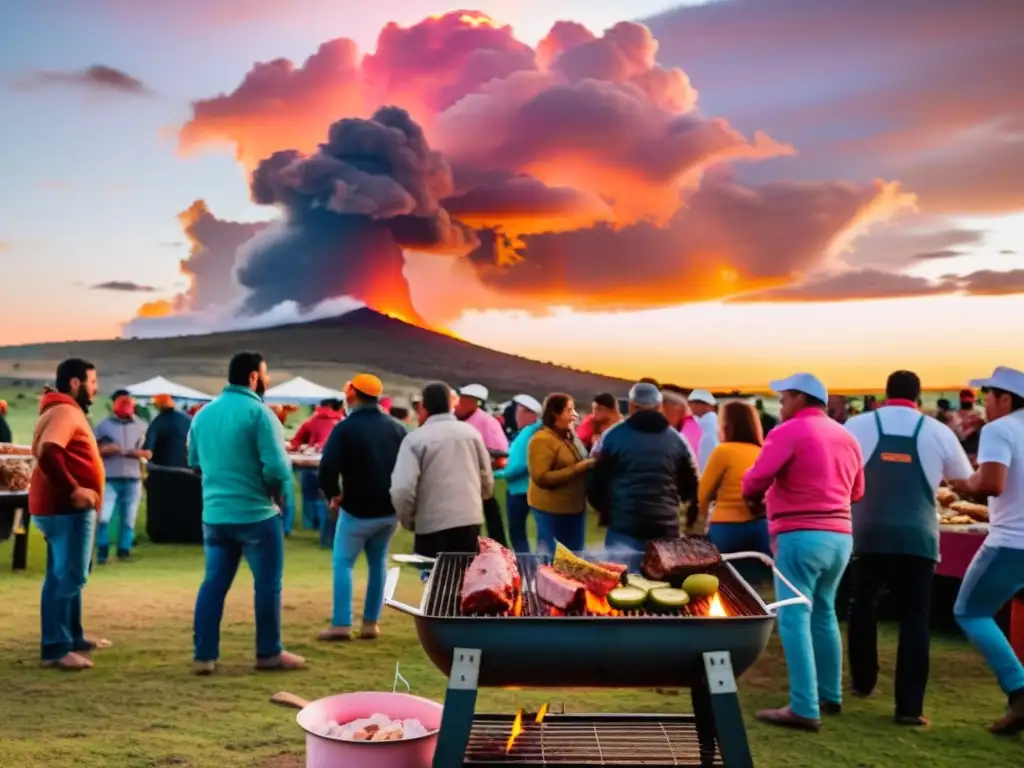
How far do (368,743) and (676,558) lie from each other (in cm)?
130

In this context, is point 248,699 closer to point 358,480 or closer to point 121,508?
point 358,480

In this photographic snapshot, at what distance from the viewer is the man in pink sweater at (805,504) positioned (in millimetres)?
4805

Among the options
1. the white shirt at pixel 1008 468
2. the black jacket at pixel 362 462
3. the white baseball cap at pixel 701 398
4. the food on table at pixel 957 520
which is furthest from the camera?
the white baseball cap at pixel 701 398

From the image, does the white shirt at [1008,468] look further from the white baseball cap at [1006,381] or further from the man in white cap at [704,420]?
the man in white cap at [704,420]

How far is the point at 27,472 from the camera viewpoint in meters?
8.49

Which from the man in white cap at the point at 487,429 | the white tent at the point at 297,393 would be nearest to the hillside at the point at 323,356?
the white tent at the point at 297,393

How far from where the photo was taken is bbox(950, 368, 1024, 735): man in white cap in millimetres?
4750

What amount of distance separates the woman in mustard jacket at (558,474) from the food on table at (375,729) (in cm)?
276

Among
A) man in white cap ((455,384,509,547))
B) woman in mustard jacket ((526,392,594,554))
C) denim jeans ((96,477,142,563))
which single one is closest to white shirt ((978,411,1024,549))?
woman in mustard jacket ((526,392,594,554))

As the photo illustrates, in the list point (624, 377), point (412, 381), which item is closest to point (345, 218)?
point (412, 381)

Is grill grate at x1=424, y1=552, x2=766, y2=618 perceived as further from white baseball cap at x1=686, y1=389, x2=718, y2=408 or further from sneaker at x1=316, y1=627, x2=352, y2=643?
white baseball cap at x1=686, y1=389, x2=718, y2=408

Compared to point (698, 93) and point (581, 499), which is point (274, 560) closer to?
point (581, 499)

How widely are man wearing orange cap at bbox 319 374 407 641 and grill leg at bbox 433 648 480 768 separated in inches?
136

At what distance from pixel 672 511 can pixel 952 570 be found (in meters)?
2.31
